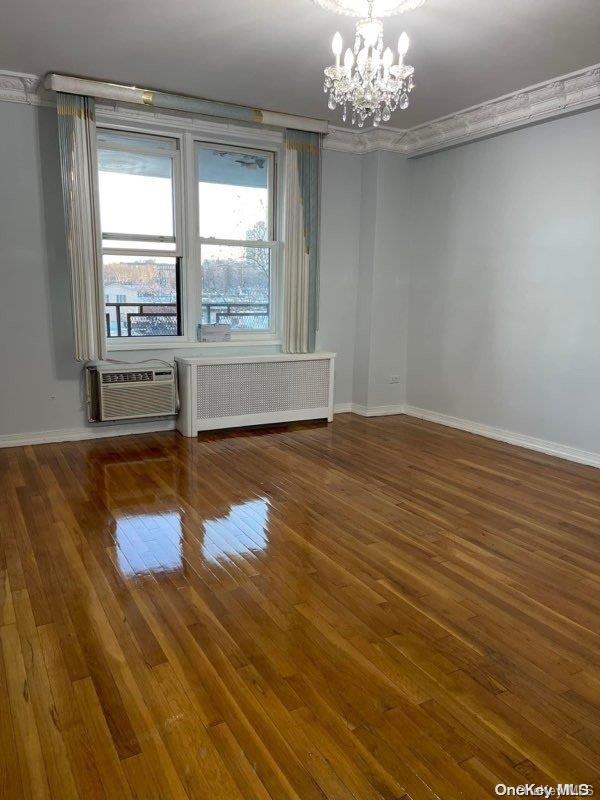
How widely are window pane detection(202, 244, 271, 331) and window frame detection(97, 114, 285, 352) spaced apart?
0.33ft

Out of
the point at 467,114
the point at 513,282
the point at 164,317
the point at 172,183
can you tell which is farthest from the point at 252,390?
the point at 467,114

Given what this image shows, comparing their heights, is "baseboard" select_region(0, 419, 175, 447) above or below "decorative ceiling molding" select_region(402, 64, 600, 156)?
below

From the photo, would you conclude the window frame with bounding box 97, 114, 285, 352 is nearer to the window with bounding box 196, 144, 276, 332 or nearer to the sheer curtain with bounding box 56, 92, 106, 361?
the window with bounding box 196, 144, 276, 332

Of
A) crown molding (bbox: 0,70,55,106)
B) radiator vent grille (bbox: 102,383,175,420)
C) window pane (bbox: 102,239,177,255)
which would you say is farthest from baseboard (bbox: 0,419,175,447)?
crown molding (bbox: 0,70,55,106)

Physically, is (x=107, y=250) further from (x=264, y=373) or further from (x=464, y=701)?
(x=464, y=701)

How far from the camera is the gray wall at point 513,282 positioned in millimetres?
4516

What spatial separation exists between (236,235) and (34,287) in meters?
1.91

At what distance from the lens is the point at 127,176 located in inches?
199

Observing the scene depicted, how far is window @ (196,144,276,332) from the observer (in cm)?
543

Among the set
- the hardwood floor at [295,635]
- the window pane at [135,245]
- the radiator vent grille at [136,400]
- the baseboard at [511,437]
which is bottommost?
the hardwood floor at [295,635]

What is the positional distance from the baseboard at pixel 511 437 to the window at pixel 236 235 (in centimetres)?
192

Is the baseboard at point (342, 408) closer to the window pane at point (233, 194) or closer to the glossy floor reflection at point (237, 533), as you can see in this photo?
the window pane at point (233, 194)

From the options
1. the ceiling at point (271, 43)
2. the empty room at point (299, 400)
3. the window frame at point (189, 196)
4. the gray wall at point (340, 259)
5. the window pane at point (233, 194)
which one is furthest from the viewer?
the gray wall at point (340, 259)

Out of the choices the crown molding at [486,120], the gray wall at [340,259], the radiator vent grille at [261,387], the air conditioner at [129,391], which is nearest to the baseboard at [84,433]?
the air conditioner at [129,391]
